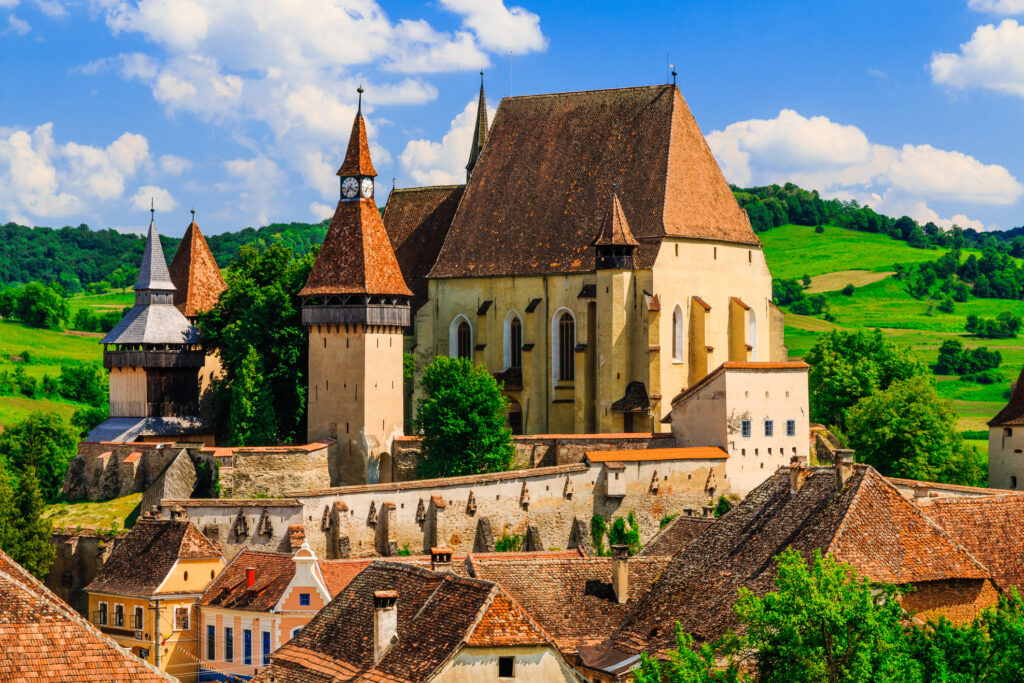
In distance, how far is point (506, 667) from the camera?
3288 centimetres

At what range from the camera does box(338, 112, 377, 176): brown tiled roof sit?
221 ft

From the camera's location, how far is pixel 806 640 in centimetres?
2947

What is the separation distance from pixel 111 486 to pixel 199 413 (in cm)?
714

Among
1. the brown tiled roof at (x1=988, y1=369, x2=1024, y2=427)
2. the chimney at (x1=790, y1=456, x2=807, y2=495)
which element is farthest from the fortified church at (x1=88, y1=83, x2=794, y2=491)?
the chimney at (x1=790, y1=456, x2=807, y2=495)

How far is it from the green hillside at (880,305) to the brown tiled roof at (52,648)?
302ft

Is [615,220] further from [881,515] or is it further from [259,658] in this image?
[881,515]

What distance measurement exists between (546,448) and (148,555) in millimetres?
16512

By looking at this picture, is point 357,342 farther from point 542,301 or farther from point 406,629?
point 406,629

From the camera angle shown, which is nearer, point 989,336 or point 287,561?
point 287,561

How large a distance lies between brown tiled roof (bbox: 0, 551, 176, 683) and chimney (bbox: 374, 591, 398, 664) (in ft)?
41.2

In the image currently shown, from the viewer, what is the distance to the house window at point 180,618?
53.4 meters

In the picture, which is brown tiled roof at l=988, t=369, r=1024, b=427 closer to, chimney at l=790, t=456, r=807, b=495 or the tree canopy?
the tree canopy

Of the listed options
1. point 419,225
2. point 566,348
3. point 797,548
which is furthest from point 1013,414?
point 797,548

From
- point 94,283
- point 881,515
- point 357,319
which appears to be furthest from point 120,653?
point 94,283
